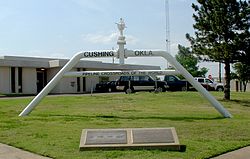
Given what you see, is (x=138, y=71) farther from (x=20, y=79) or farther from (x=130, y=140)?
(x=20, y=79)

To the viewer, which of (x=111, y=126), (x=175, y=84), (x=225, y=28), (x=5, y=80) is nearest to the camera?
(x=111, y=126)

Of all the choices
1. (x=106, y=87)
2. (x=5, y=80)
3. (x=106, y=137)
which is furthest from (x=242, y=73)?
(x=106, y=137)

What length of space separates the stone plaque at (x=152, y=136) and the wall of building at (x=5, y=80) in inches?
1427

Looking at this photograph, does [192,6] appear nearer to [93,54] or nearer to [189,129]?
[93,54]

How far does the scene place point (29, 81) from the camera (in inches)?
1837

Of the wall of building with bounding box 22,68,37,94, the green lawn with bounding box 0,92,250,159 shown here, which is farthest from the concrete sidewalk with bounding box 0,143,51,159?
the wall of building with bounding box 22,68,37,94

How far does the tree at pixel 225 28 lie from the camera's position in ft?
84.4

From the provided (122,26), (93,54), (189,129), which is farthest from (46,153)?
A: (122,26)

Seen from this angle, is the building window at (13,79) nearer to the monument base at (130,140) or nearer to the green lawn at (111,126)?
the green lawn at (111,126)

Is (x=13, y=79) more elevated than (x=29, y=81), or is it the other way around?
(x=13, y=79)

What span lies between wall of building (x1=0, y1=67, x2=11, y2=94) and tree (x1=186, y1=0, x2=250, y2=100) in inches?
954

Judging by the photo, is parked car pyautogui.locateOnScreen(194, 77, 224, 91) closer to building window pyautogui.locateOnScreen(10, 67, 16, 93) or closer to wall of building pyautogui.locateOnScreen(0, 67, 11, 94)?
building window pyautogui.locateOnScreen(10, 67, 16, 93)

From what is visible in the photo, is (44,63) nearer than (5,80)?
No

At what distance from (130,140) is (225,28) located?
18.6 m
